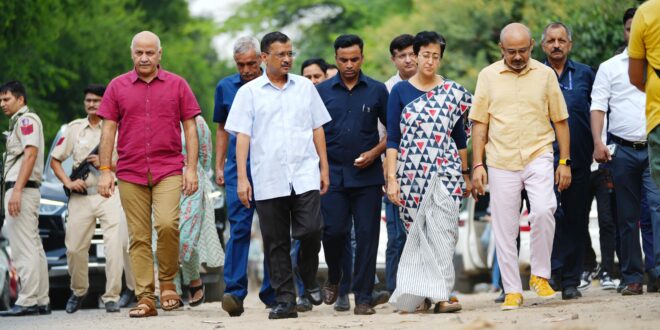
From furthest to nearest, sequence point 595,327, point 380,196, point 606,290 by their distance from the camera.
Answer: point 606,290 < point 380,196 < point 595,327

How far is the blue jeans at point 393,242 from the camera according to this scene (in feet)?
43.2

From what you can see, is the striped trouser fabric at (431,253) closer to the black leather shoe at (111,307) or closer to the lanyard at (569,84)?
the lanyard at (569,84)

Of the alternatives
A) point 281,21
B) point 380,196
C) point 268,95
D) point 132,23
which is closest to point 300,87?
point 268,95

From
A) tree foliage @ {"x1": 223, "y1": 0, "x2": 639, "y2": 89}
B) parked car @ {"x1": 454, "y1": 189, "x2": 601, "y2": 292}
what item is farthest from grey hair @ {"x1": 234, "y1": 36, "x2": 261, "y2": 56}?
tree foliage @ {"x1": 223, "y1": 0, "x2": 639, "y2": 89}

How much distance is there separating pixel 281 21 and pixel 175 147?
4182 centimetres

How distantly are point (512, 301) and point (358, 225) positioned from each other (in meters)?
1.47

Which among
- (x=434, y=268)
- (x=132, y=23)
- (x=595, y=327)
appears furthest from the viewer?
(x=132, y=23)

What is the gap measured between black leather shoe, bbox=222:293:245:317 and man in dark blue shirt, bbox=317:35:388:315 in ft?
2.85

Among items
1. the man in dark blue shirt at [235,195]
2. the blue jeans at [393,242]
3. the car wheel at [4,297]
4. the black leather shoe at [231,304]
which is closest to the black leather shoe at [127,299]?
the car wheel at [4,297]

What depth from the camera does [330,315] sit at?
1213 centimetres

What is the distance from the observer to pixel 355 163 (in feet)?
39.4

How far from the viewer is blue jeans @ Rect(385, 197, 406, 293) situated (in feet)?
43.2

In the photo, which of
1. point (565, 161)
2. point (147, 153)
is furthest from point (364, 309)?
point (147, 153)

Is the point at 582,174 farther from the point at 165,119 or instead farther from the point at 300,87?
the point at 165,119
